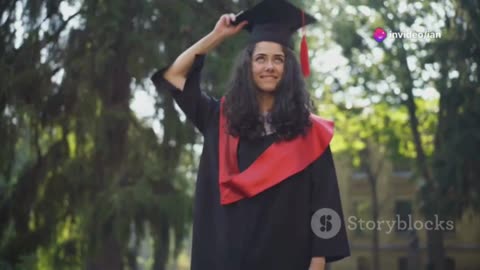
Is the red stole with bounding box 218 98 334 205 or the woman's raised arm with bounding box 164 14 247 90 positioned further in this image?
the woman's raised arm with bounding box 164 14 247 90

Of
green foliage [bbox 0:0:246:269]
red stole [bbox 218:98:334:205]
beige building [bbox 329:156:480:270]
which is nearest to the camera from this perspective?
red stole [bbox 218:98:334:205]

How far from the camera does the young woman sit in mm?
2346

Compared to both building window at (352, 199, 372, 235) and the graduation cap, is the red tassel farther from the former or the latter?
building window at (352, 199, 372, 235)

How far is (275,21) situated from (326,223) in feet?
2.75

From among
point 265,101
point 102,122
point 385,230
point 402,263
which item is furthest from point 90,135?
point 402,263

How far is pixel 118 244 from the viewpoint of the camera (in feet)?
28.2

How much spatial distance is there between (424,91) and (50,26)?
7.53 metres

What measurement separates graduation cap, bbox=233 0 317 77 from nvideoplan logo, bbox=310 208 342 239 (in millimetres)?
611

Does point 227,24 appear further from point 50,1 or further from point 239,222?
point 50,1

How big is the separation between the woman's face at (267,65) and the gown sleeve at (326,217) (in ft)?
1.02

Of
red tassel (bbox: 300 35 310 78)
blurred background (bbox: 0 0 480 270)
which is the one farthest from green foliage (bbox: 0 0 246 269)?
red tassel (bbox: 300 35 310 78)

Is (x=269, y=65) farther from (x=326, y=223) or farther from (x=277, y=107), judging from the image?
(x=326, y=223)

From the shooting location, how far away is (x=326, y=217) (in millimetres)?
2377

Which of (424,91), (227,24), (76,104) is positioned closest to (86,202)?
(76,104)
